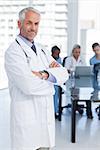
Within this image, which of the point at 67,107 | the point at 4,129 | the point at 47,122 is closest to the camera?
the point at 47,122

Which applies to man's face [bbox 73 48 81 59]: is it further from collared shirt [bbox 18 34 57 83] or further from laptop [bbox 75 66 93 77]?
collared shirt [bbox 18 34 57 83]

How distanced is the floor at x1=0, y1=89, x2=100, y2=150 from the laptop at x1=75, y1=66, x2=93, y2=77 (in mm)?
686

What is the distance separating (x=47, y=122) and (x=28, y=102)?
20 cm

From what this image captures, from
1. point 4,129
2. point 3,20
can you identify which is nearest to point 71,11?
point 3,20

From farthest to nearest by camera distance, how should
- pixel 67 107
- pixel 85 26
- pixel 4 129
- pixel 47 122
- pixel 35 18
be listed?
pixel 85 26, pixel 67 107, pixel 4 129, pixel 47 122, pixel 35 18

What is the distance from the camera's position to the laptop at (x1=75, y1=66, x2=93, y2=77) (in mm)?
4259

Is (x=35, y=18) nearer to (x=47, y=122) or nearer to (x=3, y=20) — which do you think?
(x=47, y=122)

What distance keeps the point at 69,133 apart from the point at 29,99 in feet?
6.55

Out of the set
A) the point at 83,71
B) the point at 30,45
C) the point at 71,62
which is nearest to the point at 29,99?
the point at 30,45

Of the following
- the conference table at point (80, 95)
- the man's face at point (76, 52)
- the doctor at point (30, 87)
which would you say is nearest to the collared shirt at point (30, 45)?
the doctor at point (30, 87)

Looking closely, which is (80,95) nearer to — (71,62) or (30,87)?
(71,62)

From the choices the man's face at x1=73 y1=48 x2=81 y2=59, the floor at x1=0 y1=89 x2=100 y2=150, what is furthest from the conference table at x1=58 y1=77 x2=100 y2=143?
the man's face at x1=73 y1=48 x2=81 y2=59

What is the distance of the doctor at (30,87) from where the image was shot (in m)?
1.80

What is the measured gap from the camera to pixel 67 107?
4.92 meters
